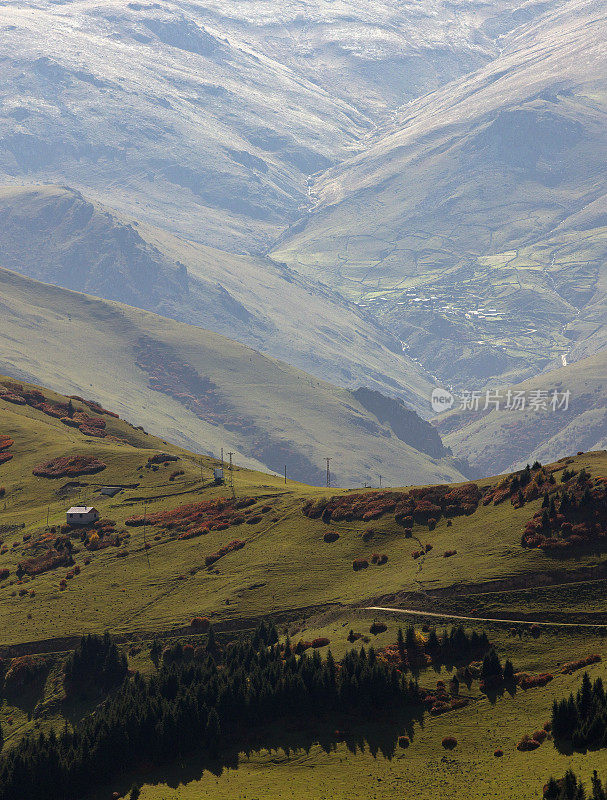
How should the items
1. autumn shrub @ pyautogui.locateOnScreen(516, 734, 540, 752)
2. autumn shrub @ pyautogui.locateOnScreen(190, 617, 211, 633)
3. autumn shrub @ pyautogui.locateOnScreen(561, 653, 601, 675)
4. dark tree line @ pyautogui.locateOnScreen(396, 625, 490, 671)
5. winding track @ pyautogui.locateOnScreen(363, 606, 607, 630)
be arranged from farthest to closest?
autumn shrub @ pyautogui.locateOnScreen(190, 617, 211, 633), winding track @ pyautogui.locateOnScreen(363, 606, 607, 630), dark tree line @ pyautogui.locateOnScreen(396, 625, 490, 671), autumn shrub @ pyautogui.locateOnScreen(561, 653, 601, 675), autumn shrub @ pyautogui.locateOnScreen(516, 734, 540, 752)

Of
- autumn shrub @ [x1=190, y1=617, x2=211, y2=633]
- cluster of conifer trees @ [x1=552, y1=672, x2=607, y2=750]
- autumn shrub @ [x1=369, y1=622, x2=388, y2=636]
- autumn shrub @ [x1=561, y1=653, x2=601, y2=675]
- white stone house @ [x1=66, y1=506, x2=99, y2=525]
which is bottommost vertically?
cluster of conifer trees @ [x1=552, y1=672, x2=607, y2=750]

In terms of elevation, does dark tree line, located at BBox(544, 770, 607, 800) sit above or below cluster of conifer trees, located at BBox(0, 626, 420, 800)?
below

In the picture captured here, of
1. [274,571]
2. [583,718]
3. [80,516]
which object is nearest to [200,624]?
[274,571]

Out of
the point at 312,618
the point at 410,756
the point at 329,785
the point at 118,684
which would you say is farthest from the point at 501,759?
the point at 118,684

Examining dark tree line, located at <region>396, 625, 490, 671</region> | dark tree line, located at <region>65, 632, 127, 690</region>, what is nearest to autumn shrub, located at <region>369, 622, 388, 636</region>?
dark tree line, located at <region>396, 625, 490, 671</region>

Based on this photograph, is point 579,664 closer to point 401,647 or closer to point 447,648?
point 447,648

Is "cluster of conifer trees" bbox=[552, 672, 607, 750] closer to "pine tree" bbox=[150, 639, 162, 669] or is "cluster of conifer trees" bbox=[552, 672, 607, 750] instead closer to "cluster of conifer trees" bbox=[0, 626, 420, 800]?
"cluster of conifer trees" bbox=[0, 626, 420, 800]
